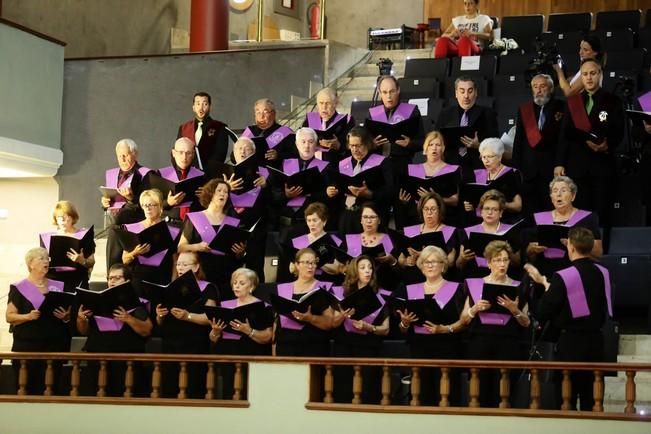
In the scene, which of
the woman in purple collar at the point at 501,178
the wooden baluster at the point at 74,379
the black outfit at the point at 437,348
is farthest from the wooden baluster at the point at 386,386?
the wooden baluster at the point at 74,379

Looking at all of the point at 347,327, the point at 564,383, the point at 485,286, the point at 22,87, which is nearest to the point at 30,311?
the point at 347,327

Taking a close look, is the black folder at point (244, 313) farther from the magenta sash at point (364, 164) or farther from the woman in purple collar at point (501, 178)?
the woman in purple collar at point (501, 178)

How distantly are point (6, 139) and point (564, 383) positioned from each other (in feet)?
18.1

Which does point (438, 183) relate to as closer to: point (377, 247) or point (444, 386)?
point (377, 247)

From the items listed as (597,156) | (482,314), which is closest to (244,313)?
(482,314)

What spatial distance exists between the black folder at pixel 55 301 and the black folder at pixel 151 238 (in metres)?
0.50

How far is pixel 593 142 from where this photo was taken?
686cm

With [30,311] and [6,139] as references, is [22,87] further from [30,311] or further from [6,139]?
[30,311]

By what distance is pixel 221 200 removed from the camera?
6.79 metres

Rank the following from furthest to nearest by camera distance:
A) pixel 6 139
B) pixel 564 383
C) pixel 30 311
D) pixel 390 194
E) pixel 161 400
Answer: pixel 6 139
pixel 390 194
pixel 30 311
pixel 161 400
pixel 564 383

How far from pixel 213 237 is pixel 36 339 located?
1.13 metres

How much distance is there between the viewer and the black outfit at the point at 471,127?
7.14 m

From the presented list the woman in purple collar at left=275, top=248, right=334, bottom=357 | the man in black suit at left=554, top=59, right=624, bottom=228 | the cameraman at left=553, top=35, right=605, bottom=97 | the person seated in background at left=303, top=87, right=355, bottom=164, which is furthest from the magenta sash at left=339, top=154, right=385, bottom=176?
the cameraman at left=553, top=35, right=605, bottom=97

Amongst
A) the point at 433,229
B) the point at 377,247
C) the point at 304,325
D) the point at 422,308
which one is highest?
the point at 433,229
